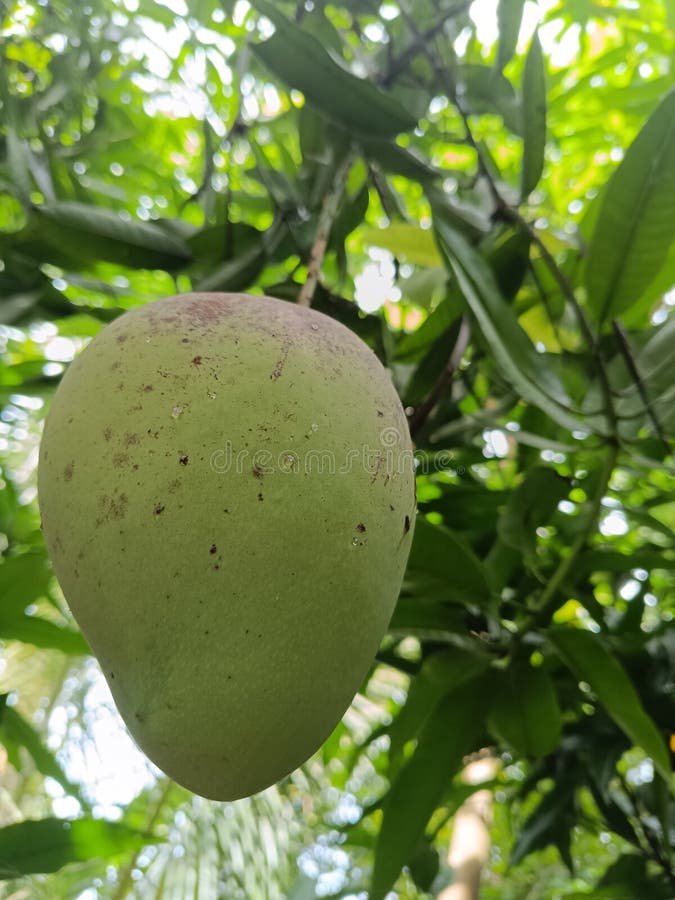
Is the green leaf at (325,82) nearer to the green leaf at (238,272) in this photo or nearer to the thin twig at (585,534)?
the green leaf at (238,272)

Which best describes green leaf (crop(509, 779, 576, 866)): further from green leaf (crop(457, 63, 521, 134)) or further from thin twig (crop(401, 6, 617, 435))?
green leaf (crop(457, 63, 521, 134))

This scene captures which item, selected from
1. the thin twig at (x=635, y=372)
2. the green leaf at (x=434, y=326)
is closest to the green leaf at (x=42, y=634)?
the green leaf at (x=434, y=326)

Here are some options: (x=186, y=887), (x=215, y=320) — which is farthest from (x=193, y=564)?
(x=186, y=887)

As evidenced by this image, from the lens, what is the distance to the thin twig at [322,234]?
49 centimetres

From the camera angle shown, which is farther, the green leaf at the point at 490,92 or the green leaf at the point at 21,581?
the green leaf at the point at 490,92

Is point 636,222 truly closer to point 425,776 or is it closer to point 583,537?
point 583,537

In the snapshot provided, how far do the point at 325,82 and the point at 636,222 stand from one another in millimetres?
247

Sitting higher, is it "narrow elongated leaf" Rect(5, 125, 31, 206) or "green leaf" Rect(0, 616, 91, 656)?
"narrow elongated leaf" Rect(5, 125, 31, 206)

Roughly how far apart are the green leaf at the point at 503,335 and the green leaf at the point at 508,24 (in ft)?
0.93

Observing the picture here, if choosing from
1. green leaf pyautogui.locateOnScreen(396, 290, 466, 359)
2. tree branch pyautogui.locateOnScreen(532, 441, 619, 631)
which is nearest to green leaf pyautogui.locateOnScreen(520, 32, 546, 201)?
green leaf pyautogui.locateOnScreen(396, 290, 466, 359)

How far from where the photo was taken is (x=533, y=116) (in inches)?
22.7

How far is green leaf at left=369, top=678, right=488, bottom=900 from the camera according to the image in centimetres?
57

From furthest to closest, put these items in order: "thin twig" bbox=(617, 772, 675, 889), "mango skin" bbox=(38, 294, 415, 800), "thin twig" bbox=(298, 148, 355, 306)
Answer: "thin twig" bbox=(617, 772, 675, 889), "thin twig" bbox=(298, 148, 355, 306), "mango skin" bbox=(38, 294, 415, 800)

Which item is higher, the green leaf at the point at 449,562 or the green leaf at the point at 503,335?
the green leaf at the point at 503,335
